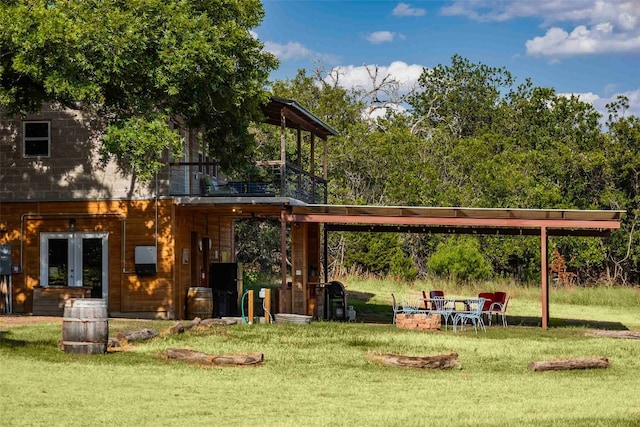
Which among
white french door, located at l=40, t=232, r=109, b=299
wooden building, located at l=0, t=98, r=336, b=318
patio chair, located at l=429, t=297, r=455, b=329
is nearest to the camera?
patio chair, located at l=429, t=297, r=455, b=329

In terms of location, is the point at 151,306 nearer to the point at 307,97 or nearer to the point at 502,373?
the point at 502,373

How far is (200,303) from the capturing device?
25281 millimetres

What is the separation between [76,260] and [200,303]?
3386 millimetres

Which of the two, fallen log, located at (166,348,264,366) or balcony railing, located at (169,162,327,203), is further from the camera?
balcony railing, located at (169,162,327,203)

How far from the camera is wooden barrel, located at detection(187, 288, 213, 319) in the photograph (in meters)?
25.2

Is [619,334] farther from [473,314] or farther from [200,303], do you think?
[200,303]

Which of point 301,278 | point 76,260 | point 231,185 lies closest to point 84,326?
point 76,260

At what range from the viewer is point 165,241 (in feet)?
83.4

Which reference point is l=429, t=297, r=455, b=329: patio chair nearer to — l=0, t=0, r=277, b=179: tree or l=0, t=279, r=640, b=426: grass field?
l=0, t=279, r=640, b=426: grass field

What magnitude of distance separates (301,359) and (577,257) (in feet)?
90.5

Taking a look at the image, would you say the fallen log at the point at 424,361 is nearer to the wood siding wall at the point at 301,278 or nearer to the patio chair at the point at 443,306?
the patio chair at the point at 443,306

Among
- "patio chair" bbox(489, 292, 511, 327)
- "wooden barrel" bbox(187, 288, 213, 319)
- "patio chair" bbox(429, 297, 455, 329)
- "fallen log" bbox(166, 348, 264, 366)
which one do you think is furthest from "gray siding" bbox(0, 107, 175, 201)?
"fallen log" bbox(166, 348, 264, 366)

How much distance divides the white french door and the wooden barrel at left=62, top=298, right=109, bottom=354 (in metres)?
9.15

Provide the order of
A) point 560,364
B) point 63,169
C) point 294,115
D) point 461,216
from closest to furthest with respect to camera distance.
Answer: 1. point 560,364
2. point 461,216
3. point 63,169
4. point 294,115
